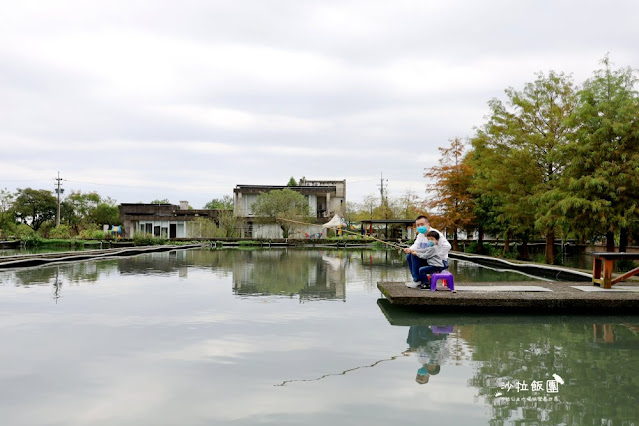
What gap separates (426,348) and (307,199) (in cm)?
4250

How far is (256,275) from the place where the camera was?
1489 centimetres

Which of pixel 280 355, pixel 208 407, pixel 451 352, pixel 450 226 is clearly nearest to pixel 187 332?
pixel 280 355

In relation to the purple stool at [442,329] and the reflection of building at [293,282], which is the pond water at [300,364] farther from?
the reflection of building at [293,282]

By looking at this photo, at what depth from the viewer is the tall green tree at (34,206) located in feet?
175

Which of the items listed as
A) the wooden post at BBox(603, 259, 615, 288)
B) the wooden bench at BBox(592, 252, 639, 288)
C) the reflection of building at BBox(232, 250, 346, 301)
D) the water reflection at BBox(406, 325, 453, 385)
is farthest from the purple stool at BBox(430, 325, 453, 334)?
the wooden post at BBox(603, 259, 615, 288)

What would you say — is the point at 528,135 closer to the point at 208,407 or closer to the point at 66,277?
the point at 66,277

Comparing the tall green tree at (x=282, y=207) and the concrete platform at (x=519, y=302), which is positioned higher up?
the tall green tree at (x=282, y=207)

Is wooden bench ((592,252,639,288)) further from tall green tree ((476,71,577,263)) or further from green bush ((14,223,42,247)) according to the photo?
green bush ((14,223,42,247))

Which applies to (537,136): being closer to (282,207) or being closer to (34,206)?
(282,207)

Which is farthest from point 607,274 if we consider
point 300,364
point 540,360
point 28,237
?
point 28,237

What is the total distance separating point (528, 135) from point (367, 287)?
1152 cm

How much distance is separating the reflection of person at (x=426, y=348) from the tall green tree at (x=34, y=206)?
55813 mm

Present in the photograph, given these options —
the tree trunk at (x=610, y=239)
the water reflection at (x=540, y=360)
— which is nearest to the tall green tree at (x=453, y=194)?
the tree trunk at (x=610, y=239)

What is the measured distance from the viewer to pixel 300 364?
5441 mm
